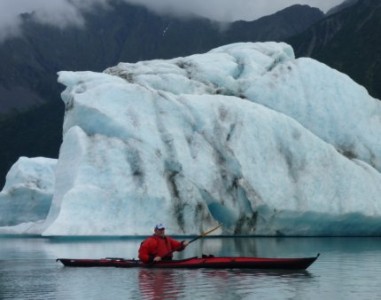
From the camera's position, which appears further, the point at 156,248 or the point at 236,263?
the point at 156,248

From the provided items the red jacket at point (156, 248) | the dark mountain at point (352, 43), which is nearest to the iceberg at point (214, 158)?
the red jacket at point (156, 248)

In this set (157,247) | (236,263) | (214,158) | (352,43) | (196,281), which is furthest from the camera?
(352,43)

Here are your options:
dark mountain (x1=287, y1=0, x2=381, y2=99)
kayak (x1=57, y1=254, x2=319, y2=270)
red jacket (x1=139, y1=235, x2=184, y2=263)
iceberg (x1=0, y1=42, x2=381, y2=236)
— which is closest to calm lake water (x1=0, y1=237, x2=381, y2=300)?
kayak (x1=57, y1=254, x2=319, y2=270)

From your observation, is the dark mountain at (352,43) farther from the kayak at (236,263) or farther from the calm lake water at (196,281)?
the kayak at (236,263)

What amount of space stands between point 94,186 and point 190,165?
4578 mm

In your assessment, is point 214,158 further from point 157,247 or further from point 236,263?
point 236,263

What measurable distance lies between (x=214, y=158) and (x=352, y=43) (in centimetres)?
8871

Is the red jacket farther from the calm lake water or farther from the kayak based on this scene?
the calm lake water

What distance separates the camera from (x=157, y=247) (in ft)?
65.8

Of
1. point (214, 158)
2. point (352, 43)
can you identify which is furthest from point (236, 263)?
point (352, 43)

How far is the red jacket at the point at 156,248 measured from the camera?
1984cm

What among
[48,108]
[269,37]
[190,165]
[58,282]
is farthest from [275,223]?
[269,37]

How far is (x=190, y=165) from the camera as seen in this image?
111 ft

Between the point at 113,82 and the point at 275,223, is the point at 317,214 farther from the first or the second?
the point at 113,82
